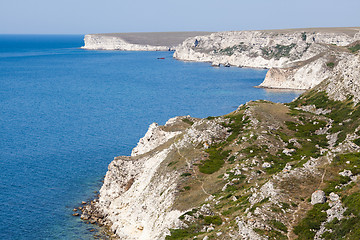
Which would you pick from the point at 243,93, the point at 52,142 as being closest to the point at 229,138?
the point at 52,142

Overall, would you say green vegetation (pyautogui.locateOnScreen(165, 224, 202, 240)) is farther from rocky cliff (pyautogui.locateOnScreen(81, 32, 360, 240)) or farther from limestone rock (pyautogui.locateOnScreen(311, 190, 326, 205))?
limestone rock (pyautogui.locateOnScreen(311, 190, 326, 205))

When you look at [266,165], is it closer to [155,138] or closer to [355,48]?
[155,138]

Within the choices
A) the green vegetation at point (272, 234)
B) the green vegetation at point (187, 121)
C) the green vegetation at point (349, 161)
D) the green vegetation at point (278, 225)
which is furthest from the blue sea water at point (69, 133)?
the green vegetation at point (349, 161)

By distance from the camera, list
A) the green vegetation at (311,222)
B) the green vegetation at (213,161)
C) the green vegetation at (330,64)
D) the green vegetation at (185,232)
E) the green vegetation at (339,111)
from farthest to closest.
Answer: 1. the green vegetation at (330,64)
2. the green vegetation at (339,111)
3. the green vegetation at (213,161)
4. the green vegetation at (185,232)
5. the green vegetation at (311,222)

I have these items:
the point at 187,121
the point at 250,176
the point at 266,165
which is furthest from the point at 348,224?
the point at 187,121

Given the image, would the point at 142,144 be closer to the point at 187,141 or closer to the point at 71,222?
the point at 187,141

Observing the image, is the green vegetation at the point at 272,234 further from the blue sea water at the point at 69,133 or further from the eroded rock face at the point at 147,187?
the blue sea water at the point at 69,133
